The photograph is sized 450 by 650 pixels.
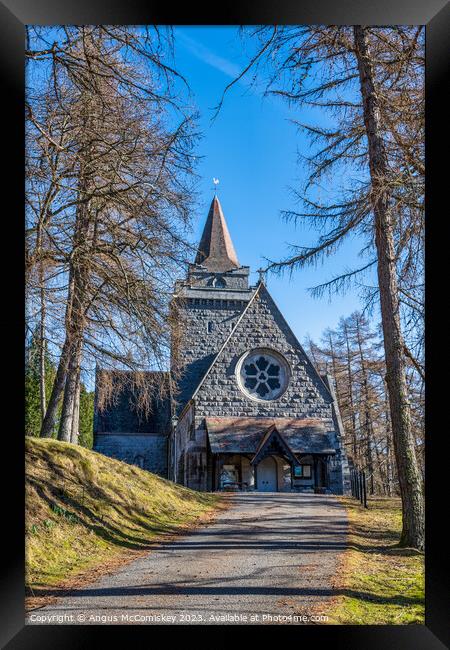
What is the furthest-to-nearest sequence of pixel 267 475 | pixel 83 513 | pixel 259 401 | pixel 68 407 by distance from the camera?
pixel 259 401, pixel 267 475, pixel 68 407, pixel 83 513

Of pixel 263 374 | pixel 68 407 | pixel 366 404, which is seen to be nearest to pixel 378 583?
pixel 68 407

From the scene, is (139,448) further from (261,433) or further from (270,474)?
(270,474)

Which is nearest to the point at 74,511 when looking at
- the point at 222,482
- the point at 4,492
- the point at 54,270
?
the point at 4,492

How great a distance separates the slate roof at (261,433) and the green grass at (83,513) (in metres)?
7.60

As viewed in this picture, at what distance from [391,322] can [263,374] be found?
13.9 meters

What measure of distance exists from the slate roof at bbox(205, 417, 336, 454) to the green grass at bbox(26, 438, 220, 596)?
7603 mm

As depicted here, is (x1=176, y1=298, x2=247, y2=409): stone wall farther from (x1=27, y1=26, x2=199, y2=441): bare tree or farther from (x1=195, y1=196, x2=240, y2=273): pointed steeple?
(x1=27, y1=26, x2=199, y2=441): bare tree

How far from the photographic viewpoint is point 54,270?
429 inches

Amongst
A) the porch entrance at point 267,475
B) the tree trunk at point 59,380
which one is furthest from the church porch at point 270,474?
the tree trunk at point 59,380

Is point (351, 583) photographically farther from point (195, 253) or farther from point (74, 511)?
point (195, 253)

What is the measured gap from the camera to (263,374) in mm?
22625

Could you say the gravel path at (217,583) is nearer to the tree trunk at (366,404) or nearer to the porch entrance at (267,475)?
the tree trunk at (366,404)

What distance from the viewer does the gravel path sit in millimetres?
5734
